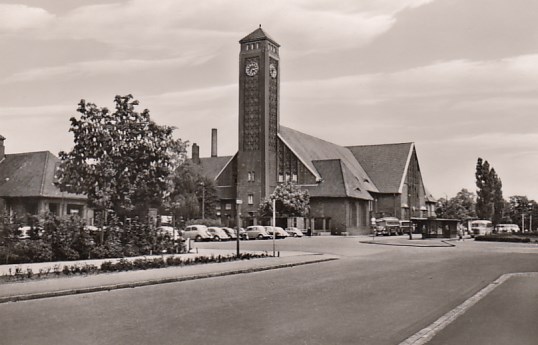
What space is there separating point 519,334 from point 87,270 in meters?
13.0

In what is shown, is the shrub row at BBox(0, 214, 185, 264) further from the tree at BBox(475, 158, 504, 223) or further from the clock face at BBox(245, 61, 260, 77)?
the tree at BBox(475, 158, 504, 223)

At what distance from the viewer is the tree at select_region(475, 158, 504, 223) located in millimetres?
73688

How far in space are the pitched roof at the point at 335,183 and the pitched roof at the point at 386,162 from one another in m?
11.5

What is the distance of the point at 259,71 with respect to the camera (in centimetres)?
7356

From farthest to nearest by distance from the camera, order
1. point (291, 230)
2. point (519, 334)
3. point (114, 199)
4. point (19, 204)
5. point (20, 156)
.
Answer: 1. point (291, 230)
2. point (20, 156)
3. point (19, 204)
4. point (114, 199)
5. point (519, 334)

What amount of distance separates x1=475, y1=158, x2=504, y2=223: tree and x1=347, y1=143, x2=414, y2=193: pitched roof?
14786 mm

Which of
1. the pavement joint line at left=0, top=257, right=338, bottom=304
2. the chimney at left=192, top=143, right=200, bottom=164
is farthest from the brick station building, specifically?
the pavement joint line at left=0, top=257, right=338, bottom=304

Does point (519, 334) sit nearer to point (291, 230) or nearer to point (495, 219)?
point (291, 230)

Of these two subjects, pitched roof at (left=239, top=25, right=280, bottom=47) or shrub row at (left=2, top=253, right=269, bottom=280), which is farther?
pitched roof at (left=239, top=25, right=280, bottom=47)

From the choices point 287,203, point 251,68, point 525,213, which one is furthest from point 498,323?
point 525,213

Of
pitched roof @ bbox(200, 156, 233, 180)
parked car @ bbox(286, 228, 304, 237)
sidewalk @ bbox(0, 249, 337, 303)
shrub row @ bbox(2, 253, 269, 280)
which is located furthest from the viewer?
pitched roof @ bbox(200, 156, 233, 180)

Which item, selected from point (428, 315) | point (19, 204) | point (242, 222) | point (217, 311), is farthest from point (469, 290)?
point (242, 222)

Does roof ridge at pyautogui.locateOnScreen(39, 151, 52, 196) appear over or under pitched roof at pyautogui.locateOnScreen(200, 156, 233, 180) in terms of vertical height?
under

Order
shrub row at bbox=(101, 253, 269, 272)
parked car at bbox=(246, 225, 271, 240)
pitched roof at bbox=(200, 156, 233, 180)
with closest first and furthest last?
shrub row at bbox=(101, 253, 269, 272)
parked car at bbox=(246, 225, 271, 240)
pitched roof at bbox=(200, 156, 233, 180)
